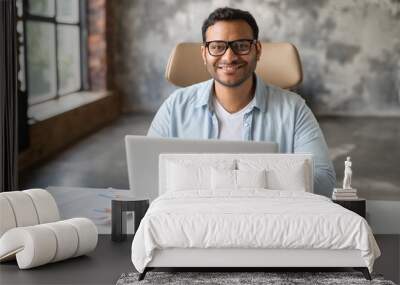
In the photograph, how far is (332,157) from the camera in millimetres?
6105

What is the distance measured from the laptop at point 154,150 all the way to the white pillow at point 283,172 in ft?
0.26

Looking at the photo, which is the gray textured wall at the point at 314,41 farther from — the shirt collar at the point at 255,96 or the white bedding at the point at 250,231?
the white bedding at the point at 250,231

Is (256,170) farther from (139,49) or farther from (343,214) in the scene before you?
(139,49)

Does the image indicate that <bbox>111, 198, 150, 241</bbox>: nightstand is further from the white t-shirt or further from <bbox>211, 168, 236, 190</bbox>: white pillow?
the white t-shirt

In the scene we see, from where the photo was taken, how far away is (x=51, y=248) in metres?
3.98

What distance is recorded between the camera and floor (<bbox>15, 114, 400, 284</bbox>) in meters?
6.07

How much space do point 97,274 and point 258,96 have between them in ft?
4.14

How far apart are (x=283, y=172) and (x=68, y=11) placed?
2.47 m

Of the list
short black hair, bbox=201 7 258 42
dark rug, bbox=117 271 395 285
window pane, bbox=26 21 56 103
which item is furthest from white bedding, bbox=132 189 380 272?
window pane, bbox=26 21 56 103

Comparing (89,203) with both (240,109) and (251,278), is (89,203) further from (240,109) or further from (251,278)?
(251,278)

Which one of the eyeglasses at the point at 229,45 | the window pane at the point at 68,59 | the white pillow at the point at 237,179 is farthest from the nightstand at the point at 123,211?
the window pane at the point at 68,59

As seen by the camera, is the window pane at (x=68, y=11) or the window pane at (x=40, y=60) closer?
the window pane at (x=40, y=60)

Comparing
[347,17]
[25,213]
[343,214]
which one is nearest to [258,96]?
[343,214]

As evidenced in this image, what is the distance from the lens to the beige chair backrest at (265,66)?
16.4ft
